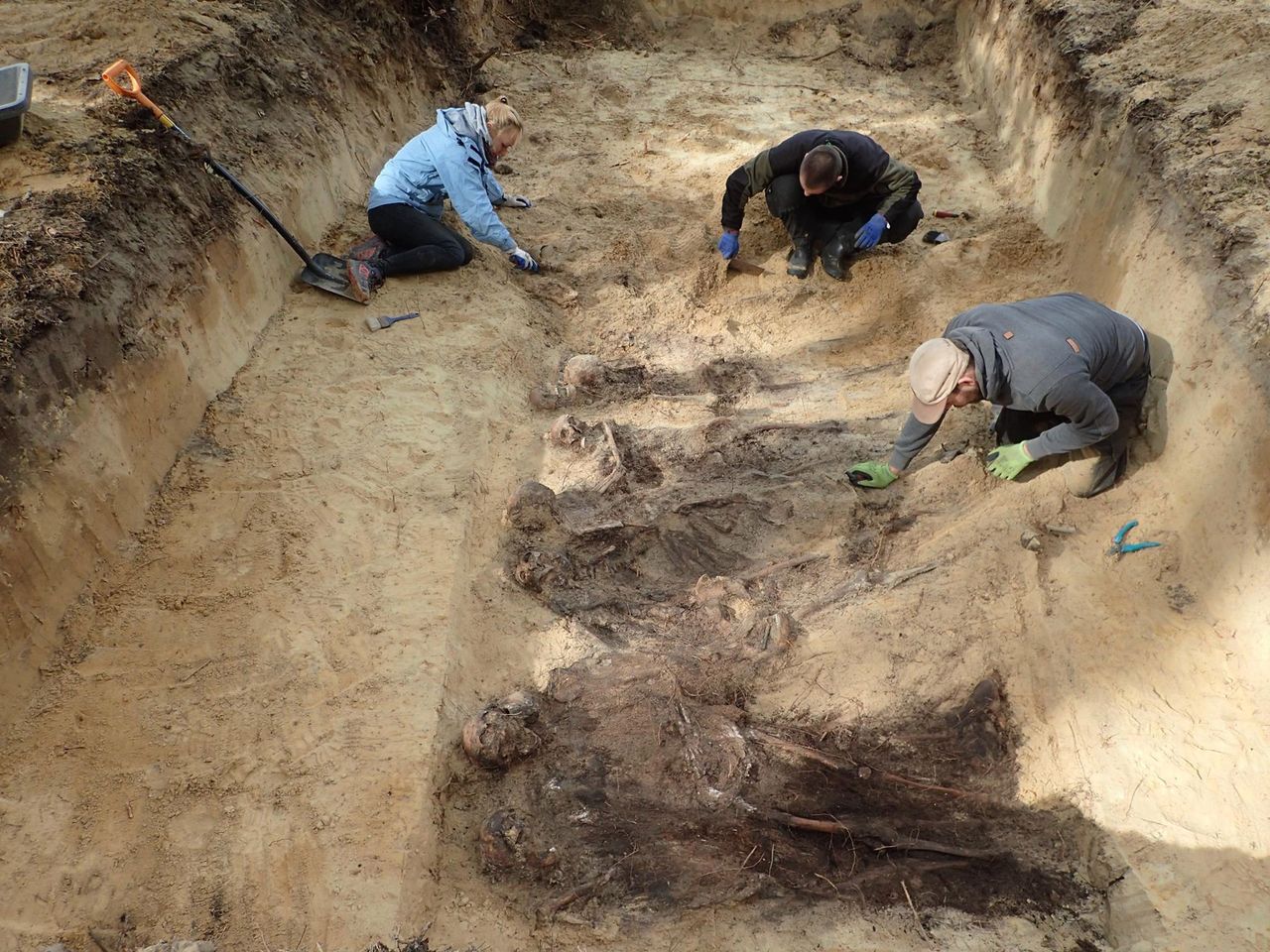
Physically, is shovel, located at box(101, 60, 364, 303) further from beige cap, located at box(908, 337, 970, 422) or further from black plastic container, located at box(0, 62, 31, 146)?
beige cap, located at box(908, 337, 970, 422)

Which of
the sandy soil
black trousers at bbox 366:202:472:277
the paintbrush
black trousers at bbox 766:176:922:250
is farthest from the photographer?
black trousers at bbox 766:176:922:250

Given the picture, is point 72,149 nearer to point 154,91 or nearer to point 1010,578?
point 154,91

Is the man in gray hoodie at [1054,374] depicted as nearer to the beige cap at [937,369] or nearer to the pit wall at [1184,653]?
the beige cap at [937,369]

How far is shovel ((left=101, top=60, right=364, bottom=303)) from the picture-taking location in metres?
4.32

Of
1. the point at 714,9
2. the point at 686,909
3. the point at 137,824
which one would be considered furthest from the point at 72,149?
the point at 714,9

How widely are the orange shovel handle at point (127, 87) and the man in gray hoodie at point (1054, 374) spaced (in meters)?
4.57

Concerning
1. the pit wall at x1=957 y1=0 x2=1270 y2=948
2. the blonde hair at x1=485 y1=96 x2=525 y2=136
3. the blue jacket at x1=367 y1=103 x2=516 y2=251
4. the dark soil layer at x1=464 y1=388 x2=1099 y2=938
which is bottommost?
the dark soil layer at x1=464 y1=388 x2=1099 y2=938

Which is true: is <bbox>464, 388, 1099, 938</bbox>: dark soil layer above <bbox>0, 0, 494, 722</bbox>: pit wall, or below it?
below

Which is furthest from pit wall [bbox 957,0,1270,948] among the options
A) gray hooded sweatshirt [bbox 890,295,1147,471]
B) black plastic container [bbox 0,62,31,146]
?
black plastic container [bbox 0,62,31,146]

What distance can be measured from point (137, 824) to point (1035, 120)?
7817 mm

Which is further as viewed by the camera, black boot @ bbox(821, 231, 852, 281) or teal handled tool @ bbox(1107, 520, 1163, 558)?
black boot @ bbox(821, 231, 852, 281)

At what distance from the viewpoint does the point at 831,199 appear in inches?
222

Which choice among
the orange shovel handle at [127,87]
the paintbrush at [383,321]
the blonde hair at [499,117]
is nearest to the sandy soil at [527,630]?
the paintbrush at [383,321]

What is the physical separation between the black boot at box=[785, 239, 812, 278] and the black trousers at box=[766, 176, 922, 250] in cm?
4
